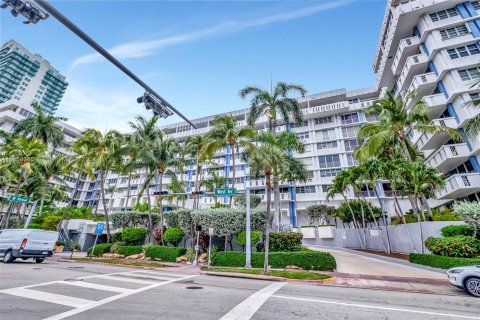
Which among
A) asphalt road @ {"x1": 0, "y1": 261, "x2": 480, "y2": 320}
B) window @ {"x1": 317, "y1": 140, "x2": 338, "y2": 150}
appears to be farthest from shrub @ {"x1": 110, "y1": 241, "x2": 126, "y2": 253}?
window @ {"x1": 317, "y1": 140, "x2": 338, "y2": 150}

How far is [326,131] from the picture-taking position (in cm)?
4309

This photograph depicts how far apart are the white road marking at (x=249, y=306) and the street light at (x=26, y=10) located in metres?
6.91

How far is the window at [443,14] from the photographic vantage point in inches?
996

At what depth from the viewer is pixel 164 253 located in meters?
20.4

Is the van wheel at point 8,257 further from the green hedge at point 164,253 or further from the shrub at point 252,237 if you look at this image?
the shrub at point 252,237

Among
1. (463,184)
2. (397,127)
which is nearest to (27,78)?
(397,127)

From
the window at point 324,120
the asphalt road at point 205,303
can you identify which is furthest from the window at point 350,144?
the asphalt road at point 205,303

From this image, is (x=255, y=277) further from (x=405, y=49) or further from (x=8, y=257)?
(x=405, y=49)

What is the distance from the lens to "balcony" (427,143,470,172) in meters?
21.7

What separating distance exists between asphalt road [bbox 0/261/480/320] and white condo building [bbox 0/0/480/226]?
44.8 feet

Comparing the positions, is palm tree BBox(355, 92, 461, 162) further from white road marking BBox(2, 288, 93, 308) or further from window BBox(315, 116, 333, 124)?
window BBox(315, 116, 333, 124)

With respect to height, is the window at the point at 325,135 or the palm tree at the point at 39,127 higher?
the window at the point at 325,135

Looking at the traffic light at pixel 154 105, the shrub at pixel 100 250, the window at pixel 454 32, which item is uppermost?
the window at pixel 454 32

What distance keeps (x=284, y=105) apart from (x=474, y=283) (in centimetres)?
1894
